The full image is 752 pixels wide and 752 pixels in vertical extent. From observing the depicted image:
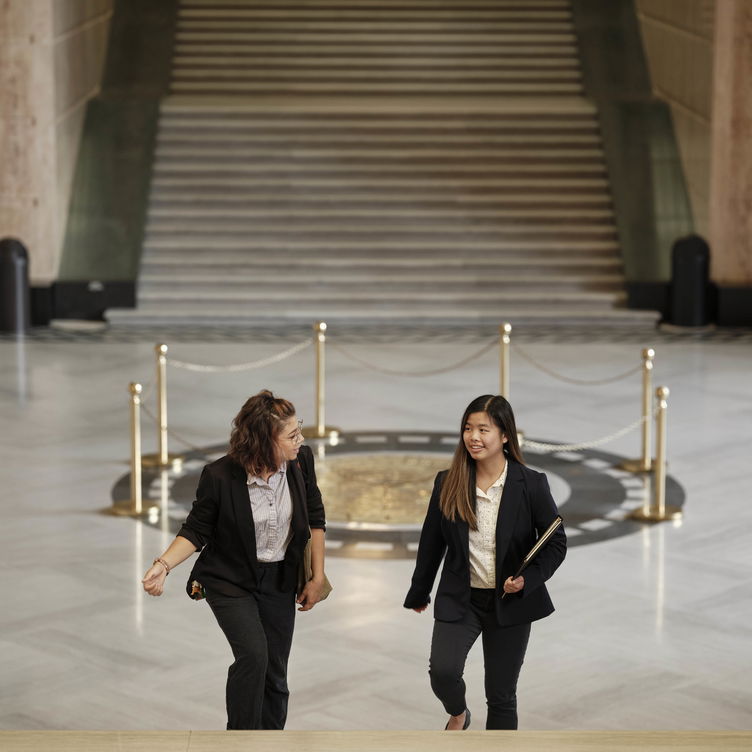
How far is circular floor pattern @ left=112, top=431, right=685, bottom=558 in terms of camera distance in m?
8.98

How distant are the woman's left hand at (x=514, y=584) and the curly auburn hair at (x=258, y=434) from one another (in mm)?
927

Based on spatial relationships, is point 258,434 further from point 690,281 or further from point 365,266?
point 365,266

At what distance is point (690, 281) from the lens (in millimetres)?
16656

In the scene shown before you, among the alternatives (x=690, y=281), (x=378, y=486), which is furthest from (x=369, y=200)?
(x=378, y=486)

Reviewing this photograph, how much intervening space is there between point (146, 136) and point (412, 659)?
1317 cm

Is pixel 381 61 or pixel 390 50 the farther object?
pixel 390 50

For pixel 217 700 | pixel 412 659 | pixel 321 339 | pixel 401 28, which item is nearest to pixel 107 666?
pixel 217 700

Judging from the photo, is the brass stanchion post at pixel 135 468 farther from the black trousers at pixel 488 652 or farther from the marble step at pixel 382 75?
the marble step at pixel 382 75

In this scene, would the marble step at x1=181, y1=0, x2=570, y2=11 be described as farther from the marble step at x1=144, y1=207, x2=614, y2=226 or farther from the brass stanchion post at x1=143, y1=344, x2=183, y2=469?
the brass stanchion post at x1=143, y1=344, x2=183, y2=469

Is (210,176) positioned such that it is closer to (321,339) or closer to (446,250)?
(446,250)

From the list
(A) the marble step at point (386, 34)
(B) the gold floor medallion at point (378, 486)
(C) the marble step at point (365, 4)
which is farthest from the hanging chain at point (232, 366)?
(C) the marble step at point (365, 4)

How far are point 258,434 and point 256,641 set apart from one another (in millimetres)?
749

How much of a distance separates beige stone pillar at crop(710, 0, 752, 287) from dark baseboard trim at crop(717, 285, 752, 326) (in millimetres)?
127

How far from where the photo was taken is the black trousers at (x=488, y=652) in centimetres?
532
